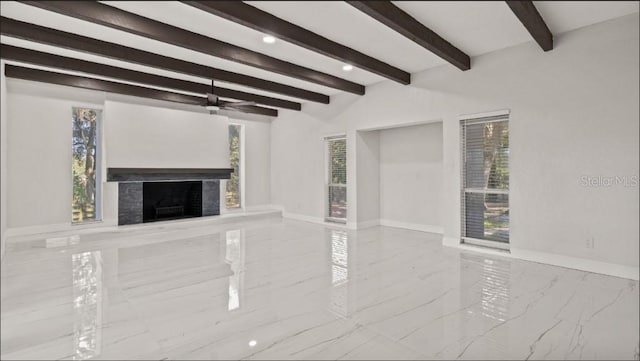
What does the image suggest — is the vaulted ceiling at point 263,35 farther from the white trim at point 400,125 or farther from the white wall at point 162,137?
the white wall at point 162,137

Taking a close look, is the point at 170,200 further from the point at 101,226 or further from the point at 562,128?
the point at 562,128

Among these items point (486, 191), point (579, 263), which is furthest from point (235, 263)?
point (579, 263)

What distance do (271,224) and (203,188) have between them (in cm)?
192

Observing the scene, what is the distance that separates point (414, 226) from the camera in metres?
6.39

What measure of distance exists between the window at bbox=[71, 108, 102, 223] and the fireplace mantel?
1.51 feet

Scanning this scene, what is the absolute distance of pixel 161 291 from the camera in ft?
10.4

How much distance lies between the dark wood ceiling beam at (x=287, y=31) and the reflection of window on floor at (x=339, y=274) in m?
2.61

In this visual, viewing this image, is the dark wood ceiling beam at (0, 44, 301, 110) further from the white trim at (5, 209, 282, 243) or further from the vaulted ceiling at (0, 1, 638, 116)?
the white trim at (5, 209, 282, 243)

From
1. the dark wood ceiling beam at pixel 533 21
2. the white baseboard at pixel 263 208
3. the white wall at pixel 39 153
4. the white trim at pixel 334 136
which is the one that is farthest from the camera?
the white baseboard at pixel 263 208

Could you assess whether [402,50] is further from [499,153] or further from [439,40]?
[499,153]

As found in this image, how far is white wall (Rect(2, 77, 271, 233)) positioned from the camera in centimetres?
563

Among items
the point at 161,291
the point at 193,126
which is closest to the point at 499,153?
the point at 161,291

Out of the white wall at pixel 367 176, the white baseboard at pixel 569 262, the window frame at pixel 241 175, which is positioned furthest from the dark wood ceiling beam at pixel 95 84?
the white baseboard at pixel 569 262

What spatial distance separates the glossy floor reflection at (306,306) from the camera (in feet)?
6.98
